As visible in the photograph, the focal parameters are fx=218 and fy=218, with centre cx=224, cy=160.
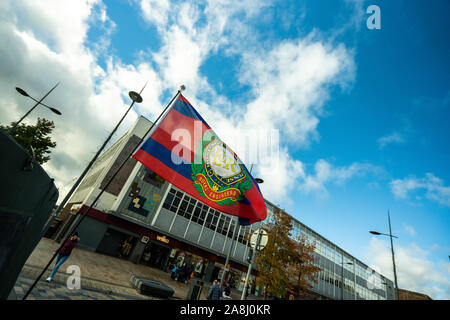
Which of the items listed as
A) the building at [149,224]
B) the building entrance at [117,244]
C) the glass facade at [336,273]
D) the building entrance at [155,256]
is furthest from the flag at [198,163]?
the glass facade at [336,273]

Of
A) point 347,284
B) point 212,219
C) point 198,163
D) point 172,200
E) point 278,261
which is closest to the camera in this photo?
point 198,163

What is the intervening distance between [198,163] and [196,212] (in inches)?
816

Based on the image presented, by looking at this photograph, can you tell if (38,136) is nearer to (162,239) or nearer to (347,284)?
(162,239)

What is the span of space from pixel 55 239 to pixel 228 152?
70.4ft

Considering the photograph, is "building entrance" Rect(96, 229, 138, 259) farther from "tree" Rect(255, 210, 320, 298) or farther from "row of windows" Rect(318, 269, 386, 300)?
"row of windows" Rect(318, 269, 386, 300)

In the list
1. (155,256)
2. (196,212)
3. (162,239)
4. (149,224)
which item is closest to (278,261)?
(196,212)

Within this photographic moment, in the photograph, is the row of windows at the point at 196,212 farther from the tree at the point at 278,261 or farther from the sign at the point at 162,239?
the tree at the point at 278,261

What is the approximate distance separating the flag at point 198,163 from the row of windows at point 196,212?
56.1ft

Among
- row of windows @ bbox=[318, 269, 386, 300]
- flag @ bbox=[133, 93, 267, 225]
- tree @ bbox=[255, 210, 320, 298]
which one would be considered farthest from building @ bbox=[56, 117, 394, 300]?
row of windows @ bbox=[318, 269, 386, 300]

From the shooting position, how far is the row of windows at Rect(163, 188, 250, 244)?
24641 mm

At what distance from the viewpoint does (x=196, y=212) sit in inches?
1025
